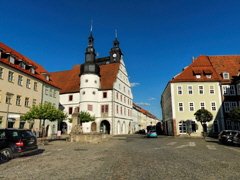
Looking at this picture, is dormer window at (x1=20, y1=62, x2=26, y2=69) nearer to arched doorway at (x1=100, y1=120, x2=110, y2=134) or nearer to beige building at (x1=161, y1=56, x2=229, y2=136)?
arched doorway at (x1=100, y1=120, x2=110, y2=134)

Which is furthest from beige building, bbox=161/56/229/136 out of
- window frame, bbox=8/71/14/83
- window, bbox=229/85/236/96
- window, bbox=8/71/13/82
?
window, bbox=8/71/13/82

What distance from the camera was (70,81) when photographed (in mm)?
51406

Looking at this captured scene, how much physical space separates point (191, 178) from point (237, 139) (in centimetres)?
1366

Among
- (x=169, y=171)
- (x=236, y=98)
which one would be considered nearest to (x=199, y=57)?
(x=236, y=98)

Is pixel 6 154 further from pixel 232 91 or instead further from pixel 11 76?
pixel 232 91

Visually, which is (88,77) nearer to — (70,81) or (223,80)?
(70,81)

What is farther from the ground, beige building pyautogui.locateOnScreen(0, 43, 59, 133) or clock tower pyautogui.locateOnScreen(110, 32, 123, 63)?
clock tower pyautogui.locateOnScreen(110, 32, 123, 63)

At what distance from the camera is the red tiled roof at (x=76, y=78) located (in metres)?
45.4

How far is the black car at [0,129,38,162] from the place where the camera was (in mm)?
9570

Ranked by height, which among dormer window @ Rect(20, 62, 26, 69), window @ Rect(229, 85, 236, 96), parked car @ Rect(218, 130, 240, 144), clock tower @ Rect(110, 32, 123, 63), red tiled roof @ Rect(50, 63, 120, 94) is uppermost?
clock tower @ Rect(110, 32, 123, 63)

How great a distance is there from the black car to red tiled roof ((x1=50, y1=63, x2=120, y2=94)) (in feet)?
110

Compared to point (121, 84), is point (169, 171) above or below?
below

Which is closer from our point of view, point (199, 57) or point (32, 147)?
point (32, 147)

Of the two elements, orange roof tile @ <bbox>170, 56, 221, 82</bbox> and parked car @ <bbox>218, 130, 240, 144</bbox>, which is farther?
orange roof tile @ <bbox>170, 56, 221, 82</bbox>
